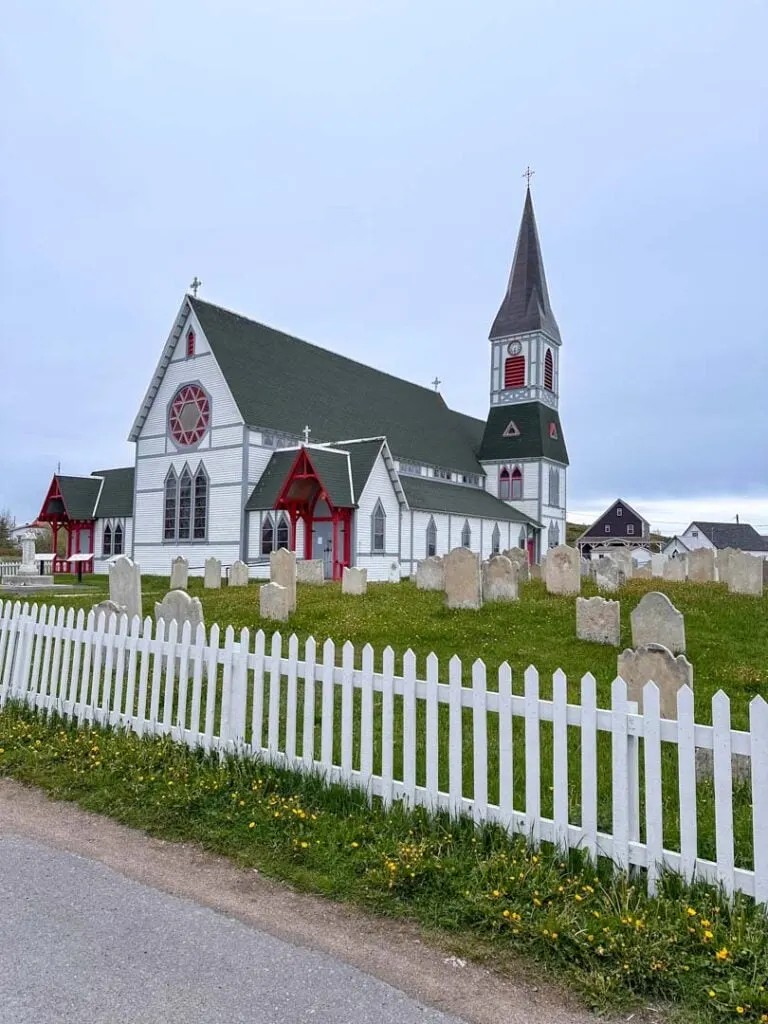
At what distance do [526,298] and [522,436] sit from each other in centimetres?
1081

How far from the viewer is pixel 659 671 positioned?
5.44 m

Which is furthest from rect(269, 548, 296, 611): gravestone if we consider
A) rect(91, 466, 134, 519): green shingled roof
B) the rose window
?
rect(91, 466, 134, 519): green shingled roof

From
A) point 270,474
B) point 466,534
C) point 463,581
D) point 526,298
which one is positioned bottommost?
point 463,581

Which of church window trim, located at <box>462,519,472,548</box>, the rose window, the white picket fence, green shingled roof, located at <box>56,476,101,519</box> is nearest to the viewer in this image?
the white picket fence

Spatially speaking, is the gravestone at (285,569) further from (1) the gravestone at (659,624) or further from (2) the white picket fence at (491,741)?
(1) the gravestone at (659,624)

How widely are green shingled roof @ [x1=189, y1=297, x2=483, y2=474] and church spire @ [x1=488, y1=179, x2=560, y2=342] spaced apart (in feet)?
25.8

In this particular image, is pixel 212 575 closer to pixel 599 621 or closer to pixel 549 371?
pixel 599 621

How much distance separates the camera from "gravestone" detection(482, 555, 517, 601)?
14.3 m

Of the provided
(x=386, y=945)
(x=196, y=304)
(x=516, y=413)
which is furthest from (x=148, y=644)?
(x=516, y=413)

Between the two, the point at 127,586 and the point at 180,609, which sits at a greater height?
the point at 127,586

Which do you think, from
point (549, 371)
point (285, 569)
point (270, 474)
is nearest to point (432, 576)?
point (285, 569)

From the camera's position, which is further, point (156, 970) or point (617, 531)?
point (617, 531)

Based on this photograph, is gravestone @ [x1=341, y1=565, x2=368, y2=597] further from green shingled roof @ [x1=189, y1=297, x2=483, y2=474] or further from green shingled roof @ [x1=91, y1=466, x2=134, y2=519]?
green shingled roof @ [x1=91, y1=466, x2=134, y2=519]

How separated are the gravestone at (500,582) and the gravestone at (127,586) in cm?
740
